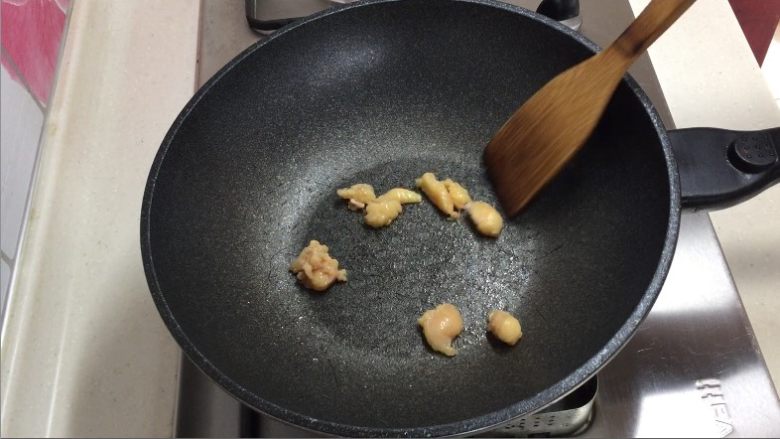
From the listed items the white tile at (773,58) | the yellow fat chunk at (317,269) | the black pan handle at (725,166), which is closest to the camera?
the black pan handle at (725,166)

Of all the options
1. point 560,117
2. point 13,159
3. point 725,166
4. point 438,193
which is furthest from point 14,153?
point 725,166

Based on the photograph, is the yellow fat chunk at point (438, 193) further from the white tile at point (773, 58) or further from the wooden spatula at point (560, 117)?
the white tile at point (773, 58)

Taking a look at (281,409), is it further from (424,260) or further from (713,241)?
(713,241)

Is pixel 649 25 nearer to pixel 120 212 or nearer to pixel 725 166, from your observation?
pixel 725 166

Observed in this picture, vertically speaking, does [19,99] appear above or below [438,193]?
above

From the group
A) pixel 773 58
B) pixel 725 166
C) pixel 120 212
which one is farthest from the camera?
pixel 773 58

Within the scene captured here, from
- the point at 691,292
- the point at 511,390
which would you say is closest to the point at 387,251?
the point at 511,390

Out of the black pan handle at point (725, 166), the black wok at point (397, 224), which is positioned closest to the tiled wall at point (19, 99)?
the black wok at point (397, 224)
